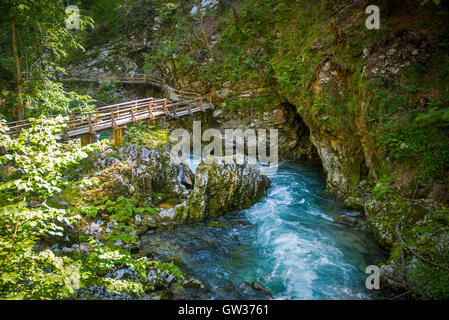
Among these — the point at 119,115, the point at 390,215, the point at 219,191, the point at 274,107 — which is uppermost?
the point at 274,107

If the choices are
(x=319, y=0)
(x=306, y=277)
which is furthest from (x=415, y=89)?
(x=319, y=0)

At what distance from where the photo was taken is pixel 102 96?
75.6 ft

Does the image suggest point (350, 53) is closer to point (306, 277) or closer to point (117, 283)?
point (306, 277)

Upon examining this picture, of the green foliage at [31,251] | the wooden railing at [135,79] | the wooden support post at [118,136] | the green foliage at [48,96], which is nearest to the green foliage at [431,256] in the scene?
the green foliage at [31,251]

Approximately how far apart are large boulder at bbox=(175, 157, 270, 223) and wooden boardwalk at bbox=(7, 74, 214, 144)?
181 inches

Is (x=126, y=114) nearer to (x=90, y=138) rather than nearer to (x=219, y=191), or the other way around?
(x=90, y=138)

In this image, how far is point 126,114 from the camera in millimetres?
12266

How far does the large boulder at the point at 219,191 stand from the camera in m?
9.49

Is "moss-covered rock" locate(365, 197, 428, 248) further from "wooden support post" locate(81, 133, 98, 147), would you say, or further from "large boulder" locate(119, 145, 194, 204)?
"wooden support post" locate(81, 133, 98, 147)

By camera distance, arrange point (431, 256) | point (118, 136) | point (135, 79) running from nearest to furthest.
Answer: point (431, 256), point (118, 136), point (135, 79)

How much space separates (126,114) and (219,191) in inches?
249

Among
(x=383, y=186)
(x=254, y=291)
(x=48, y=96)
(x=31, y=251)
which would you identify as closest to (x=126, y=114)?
(x=48, y=96)

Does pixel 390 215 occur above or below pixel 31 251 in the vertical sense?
below

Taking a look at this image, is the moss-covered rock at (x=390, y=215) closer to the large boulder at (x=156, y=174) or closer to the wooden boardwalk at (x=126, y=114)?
the large boulder at (x=156, y=174)
